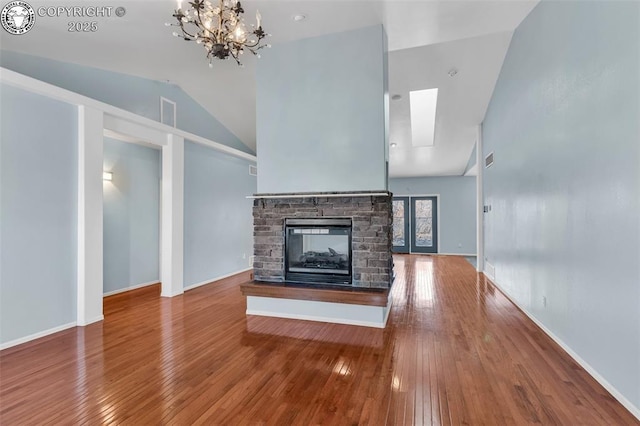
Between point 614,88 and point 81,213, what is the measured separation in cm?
501

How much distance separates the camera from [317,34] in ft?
11.9

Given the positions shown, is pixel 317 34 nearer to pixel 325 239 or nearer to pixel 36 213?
pixel 325 239

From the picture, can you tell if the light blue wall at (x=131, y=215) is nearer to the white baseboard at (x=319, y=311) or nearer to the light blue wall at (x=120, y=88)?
the light blue wall at (x=120, y=88)

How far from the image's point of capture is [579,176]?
256 cm

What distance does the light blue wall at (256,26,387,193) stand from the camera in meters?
3.47

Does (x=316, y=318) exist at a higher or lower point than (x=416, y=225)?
lower

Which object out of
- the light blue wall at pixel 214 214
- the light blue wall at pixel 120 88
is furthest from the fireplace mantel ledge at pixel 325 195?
the light blue wall at pixel 120 88

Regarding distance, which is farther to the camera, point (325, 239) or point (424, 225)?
point (424, 225)

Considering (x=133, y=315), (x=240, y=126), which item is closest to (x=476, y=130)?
(x=240, y=126)

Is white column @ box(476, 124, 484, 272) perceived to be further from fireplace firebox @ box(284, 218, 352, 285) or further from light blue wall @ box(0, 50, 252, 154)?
light blue wall @ box(0, 50, 252, 154)

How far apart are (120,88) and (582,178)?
5.64 metres

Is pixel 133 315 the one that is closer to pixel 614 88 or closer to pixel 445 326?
pixel 445 326

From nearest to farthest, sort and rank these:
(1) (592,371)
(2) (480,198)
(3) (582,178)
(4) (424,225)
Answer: (1) (592,371) → (3) (582,178) → (2) (480,198) → (4) (424,225)

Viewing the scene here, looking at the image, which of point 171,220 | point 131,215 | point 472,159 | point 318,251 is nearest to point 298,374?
point 318,251
